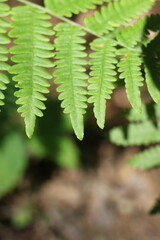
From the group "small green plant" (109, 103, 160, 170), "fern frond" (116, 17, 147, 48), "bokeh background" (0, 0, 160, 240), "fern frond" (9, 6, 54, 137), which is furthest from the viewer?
"bokeh background" (0, 0, 160, 240)

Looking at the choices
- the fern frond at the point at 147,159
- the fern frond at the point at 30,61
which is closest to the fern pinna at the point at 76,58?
the fern frond at the point at 30,61

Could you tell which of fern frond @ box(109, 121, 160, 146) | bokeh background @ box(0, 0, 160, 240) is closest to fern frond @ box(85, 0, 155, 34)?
fern frond @ box(109, 121, 160, 146)

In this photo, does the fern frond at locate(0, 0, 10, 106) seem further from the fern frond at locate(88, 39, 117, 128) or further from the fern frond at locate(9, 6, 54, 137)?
the fern frond at locate(88, 39, 117, 128)

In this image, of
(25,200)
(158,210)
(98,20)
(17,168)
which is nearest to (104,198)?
(25,200)

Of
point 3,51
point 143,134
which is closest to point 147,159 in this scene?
point 143,134

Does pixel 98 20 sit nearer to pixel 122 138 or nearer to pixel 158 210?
pixel 122 138

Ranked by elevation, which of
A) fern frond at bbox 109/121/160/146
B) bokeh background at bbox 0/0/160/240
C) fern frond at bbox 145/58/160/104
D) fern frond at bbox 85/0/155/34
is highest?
fern frond at bbox 85/0/155/34
